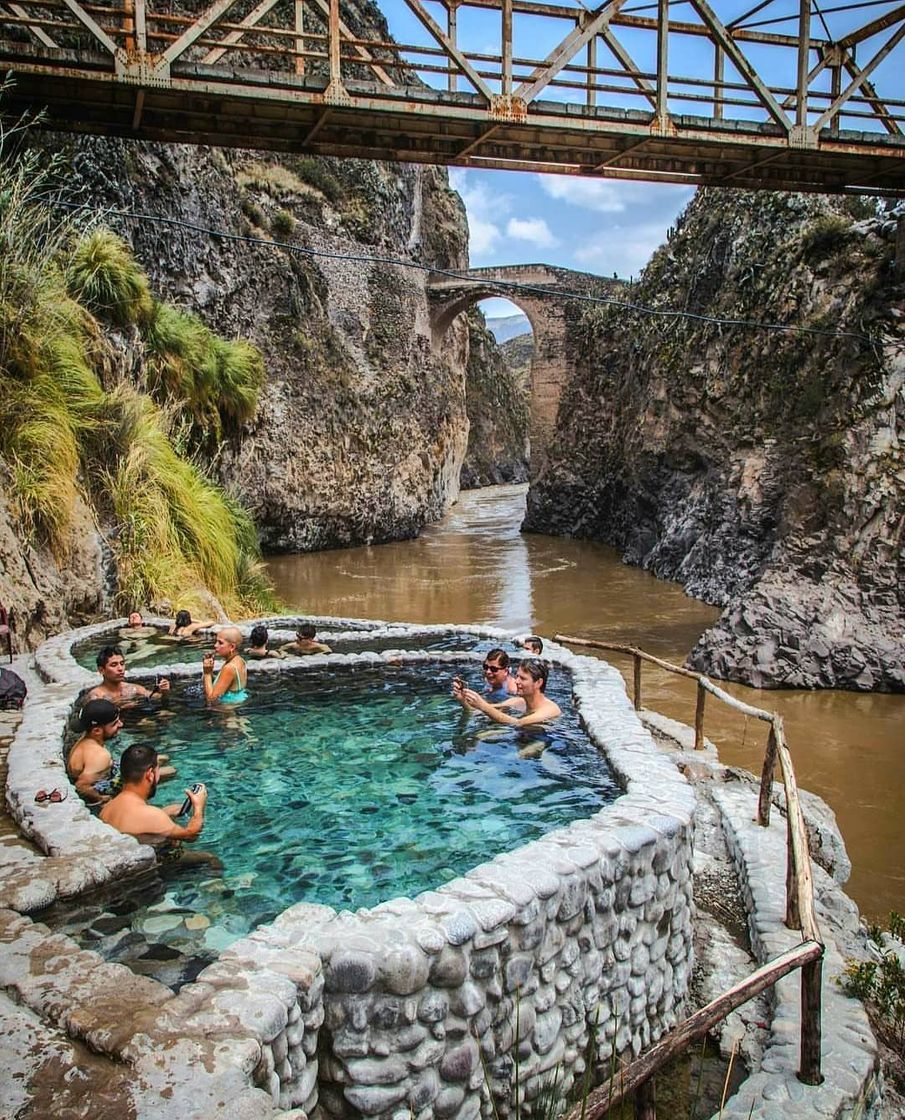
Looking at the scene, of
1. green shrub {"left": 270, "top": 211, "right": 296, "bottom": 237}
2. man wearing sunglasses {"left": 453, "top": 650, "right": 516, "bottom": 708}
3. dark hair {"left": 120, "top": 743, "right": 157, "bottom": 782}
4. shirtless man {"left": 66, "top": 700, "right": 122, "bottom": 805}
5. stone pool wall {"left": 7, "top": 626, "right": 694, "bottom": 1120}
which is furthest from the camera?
green shrub {"left": 270, "top": 211, "right": 296, "bottom": 237}

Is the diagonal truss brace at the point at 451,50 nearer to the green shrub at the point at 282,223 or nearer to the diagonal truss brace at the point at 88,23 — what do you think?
the diagonal truss brace at the point at 88,23

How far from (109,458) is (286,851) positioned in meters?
6.42

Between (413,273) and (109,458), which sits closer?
(109,458)

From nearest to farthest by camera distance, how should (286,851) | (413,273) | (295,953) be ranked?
(295,953), (286,851), (413,273)

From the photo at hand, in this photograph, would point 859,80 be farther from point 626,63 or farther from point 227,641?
point 227,641

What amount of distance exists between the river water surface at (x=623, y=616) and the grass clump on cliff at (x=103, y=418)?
3766mm

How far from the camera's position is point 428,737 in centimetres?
571

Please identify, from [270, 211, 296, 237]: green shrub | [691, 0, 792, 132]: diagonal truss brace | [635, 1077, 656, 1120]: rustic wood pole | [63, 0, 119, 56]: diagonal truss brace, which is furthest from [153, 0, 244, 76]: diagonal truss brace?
[270, 211, 296, 237]: green shrub

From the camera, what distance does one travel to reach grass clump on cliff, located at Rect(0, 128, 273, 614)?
25.7ft

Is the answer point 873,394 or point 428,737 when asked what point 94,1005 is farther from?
point 873,394

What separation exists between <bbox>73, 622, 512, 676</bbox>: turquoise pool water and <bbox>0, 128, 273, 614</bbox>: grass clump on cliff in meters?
1.07

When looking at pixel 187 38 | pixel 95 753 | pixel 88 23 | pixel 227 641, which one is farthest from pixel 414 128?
pixel 95 753

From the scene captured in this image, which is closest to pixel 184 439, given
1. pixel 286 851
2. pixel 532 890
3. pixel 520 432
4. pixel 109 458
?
pixel 109 458

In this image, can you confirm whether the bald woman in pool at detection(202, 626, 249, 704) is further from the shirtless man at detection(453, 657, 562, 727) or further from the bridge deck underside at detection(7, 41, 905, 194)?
the bridge deck underside at detection(7, 41, 905, 194)
